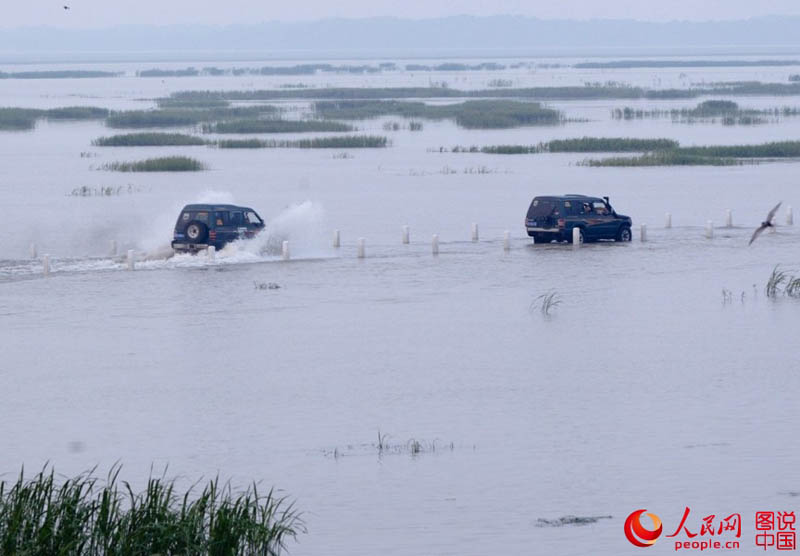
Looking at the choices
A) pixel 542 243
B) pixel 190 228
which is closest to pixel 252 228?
pixel 190 228

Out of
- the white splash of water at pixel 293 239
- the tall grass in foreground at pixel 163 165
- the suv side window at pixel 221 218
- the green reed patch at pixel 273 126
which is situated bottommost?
the white splash of water at pixel 293 239

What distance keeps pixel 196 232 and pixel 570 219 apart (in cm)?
1394

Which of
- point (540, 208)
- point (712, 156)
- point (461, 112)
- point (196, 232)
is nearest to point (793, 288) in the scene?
point (540, 208)

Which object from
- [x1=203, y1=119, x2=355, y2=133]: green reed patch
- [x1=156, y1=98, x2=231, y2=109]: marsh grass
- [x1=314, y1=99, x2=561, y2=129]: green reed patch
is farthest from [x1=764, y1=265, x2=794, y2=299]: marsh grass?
[x1=156, y1=98, x2=231, y2=109]: marsh grass

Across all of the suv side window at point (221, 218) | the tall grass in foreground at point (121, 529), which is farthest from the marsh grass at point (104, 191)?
the tall grass in foreground at point (121, 529)

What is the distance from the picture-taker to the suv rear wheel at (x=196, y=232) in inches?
1971

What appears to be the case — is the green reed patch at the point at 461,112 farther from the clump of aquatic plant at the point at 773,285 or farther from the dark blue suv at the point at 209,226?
the clump of aquatic plant at the point at 773,285

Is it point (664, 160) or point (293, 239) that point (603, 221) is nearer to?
point (293, 239)

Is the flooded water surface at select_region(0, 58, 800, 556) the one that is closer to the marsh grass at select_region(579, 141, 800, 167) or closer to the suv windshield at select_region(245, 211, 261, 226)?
the suv windshield at select_region(245, 211, 261, 226)

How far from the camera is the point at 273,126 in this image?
414 ft

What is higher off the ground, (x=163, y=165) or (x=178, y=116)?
(x=178, y=116)

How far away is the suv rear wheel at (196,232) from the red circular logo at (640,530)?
1147 inches

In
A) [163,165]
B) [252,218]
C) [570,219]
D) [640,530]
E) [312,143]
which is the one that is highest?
[312,143]

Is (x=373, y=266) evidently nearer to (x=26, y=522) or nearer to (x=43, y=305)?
(x=43, y=305)
